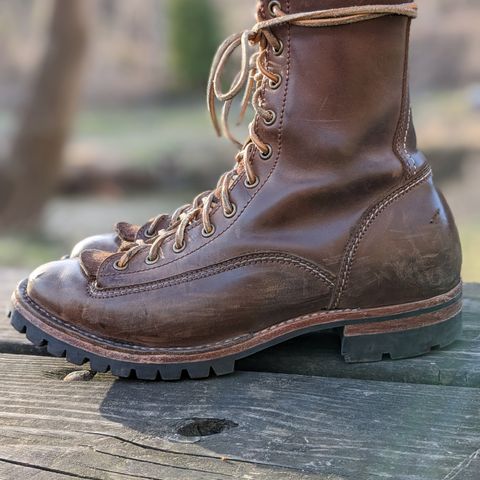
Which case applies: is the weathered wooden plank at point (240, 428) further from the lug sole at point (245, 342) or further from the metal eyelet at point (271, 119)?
the metal eyelet at point (271, 119)

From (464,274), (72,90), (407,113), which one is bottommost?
(464,274)

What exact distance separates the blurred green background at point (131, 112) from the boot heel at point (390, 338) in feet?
9.75

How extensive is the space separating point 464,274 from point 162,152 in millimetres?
6069

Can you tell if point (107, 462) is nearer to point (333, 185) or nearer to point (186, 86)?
point (333, 185)

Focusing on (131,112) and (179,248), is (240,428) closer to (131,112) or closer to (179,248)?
(179,248)

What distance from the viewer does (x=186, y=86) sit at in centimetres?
1474

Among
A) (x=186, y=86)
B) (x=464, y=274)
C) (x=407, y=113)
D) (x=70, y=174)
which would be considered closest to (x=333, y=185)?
(x=407, y=113)

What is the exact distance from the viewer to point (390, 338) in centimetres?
124

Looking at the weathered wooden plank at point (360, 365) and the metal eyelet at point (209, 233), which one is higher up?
the metal eyelet at point (209, 233)

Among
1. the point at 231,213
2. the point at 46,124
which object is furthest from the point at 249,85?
the point at 46,124

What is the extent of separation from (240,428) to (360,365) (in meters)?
0.27

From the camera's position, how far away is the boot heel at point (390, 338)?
1.24m

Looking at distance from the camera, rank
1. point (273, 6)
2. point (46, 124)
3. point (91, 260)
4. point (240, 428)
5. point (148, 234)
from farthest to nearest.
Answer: point (46, 124)
point (148, 234)
point (91, 260)
point (273, 6)
point (240, 428)

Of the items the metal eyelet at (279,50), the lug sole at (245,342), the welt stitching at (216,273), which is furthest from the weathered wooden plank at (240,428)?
the metal eyelet at (279,50)
